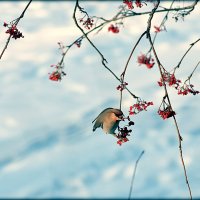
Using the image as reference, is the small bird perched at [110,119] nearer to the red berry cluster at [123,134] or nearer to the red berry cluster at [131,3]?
the red berry cluster at [123,134]

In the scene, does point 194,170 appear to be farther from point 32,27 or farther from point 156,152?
point 32,27

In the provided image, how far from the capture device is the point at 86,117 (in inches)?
583

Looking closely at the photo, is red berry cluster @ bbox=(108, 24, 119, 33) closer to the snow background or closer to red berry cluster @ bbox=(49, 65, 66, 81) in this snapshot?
red berry cluster @ bbox=(49, 65, 66, 81)

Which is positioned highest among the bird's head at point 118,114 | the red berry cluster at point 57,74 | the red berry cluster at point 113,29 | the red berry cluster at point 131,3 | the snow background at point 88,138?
the snow background at point 88,138

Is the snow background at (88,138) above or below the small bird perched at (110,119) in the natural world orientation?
above

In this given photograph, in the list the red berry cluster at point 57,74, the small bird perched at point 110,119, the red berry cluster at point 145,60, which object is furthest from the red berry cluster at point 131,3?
the small bird perched at point 110,119

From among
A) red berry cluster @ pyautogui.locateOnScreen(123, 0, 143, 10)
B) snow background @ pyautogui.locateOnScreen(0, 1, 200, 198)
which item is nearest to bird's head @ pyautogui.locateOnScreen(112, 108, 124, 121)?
red berry cluster @ pyautogui.locateOnScreen(123, 0, 143, 10)

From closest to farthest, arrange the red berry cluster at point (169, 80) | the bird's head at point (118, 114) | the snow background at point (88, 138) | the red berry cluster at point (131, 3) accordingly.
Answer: the bird's head at point (118, 114), the red berry cluster at point (169, 80), the red berry cluster at point (131, 3), the snow background at point (88, 138)

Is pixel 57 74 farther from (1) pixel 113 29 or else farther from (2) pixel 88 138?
(2) pixel 88 138

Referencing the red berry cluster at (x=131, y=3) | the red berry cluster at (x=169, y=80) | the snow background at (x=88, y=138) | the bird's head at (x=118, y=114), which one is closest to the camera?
the bird's head at (x=118, y=114)

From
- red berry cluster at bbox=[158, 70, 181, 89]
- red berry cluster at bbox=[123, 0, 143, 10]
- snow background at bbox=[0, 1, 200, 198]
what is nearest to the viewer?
red berry cluster at bbox=[158, 70, 181, 89]

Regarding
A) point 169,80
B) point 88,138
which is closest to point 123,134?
point 169,80

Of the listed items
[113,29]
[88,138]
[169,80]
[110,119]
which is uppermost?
[88,138]

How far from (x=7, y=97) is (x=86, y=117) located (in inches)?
95.4
